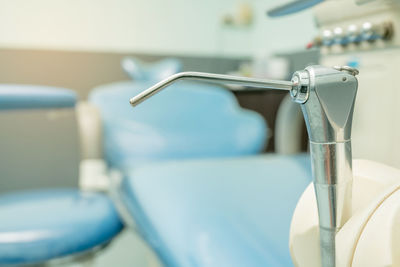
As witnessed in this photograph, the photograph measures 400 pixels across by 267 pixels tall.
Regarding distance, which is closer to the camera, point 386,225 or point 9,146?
point 386,225

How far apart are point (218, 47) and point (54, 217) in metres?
2.99

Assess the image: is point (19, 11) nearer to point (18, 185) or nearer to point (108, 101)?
point (18, 185)

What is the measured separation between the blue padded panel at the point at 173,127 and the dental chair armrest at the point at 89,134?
0.69 feet

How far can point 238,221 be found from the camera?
1.78ft

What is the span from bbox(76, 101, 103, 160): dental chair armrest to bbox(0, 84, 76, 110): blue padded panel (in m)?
0.07

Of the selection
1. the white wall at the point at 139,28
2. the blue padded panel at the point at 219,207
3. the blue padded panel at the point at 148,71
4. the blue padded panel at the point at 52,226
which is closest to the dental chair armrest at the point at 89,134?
the blue padded panel at the point at 52,226

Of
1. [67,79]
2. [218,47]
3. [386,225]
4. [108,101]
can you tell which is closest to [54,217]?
[108,101]

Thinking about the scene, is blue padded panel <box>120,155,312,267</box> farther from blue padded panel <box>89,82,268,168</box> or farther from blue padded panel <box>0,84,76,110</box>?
blue padded panel <box>89,82,268,168</box>

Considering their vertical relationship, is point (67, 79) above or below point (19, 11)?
below

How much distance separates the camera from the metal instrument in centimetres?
25

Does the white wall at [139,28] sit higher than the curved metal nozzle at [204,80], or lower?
higher

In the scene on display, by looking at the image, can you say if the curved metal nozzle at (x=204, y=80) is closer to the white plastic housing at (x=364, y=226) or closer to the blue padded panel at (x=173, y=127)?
the white plastic housing at (x=364, y=226)

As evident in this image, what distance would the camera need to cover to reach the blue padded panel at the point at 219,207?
0.49 meters

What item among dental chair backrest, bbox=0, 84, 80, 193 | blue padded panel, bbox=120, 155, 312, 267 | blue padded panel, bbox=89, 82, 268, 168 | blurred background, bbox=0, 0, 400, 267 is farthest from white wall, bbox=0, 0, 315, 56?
blue padded panel, bbox=120, 155, 312, 267
